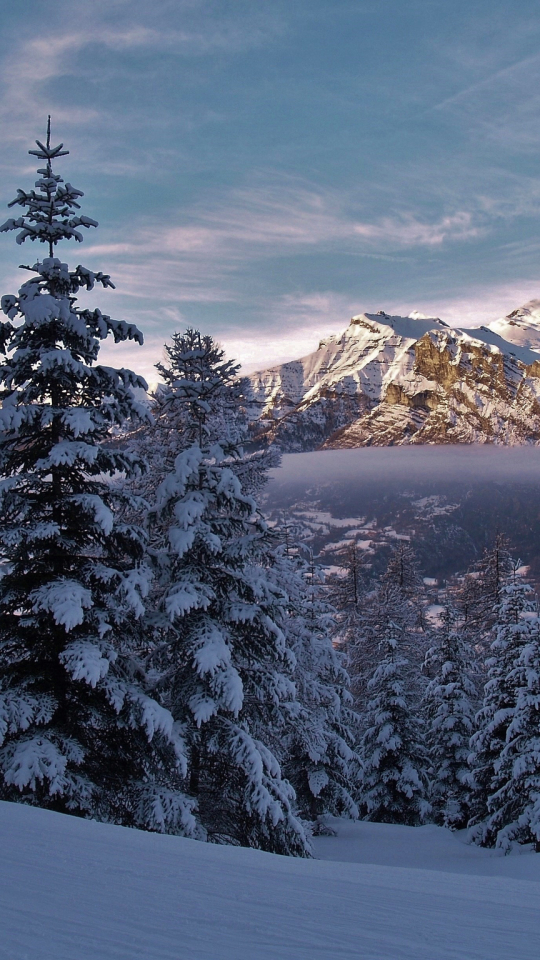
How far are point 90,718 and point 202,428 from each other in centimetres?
568

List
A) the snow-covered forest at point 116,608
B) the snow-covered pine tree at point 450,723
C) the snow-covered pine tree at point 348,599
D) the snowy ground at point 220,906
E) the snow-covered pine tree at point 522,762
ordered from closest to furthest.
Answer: the snowy ground at point 220,906 → the snow-covered forest at point 116,608 → the snow-covered pine tree at point 522,762 → the snow-covered pine tree at point 450,723 → the snow-covered pine tree at point 348,599

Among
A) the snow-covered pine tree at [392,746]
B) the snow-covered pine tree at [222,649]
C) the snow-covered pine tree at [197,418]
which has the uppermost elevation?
the snow-covered pine tree at [197,418]

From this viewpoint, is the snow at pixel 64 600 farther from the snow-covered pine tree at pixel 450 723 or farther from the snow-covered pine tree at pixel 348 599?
the snow-covered pine tree at pixel 348 599

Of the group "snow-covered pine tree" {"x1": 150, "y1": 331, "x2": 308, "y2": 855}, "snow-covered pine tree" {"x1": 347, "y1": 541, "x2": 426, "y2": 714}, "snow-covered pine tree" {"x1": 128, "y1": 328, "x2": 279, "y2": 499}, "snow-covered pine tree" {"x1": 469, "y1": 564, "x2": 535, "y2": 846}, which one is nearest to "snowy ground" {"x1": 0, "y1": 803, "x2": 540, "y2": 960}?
"snow-covered pine tree" {"x1": 150, "y1": 331, "x2": 308, "y2": 855}

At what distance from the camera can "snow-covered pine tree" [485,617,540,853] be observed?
18469 mm

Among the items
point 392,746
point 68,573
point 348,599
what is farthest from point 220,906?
point 348,599

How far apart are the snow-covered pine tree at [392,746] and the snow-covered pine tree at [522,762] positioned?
5358 millimetres

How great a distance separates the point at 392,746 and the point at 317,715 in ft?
19.5

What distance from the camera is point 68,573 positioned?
10086 mm

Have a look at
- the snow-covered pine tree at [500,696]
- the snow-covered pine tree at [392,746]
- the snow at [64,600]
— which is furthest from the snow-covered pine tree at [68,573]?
the snow-covered pine tree at [392,746]

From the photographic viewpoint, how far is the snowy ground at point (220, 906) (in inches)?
132

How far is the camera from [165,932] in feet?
11.5

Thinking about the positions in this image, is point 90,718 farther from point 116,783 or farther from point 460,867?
point 460,867

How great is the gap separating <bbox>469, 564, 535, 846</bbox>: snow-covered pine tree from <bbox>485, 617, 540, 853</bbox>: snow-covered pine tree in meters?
0.16
